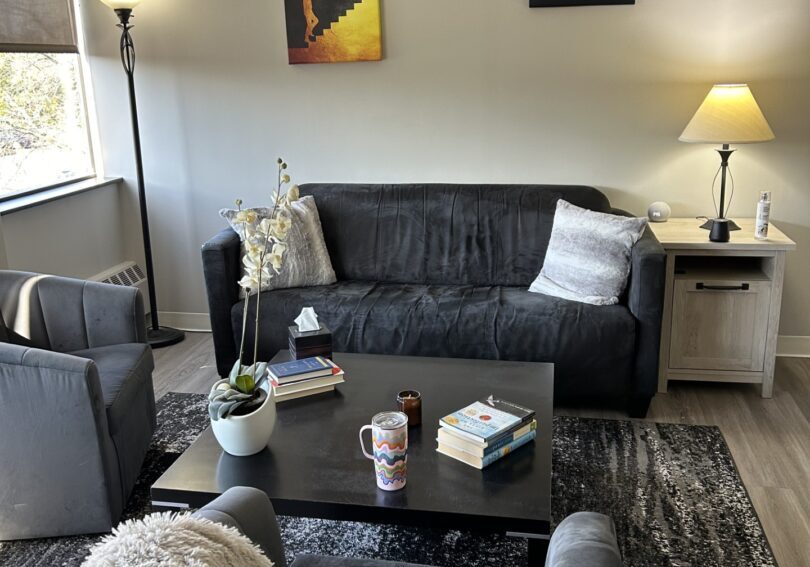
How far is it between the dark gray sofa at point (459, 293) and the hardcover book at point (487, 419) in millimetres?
964

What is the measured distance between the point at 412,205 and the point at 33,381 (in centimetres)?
198

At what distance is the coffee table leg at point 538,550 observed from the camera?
1.79 m

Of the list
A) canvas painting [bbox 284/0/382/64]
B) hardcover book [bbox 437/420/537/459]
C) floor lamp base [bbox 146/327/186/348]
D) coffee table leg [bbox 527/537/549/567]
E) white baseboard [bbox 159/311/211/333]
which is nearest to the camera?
coffee table leg [bbox 527/537/549/567]

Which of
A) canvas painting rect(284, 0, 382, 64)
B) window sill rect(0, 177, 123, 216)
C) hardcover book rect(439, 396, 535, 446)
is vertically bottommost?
hardcover book rect(439, 396, 535, 446)

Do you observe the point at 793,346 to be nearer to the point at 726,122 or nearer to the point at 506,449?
the point at 726,122

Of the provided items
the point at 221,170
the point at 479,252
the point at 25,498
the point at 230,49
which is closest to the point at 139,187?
the point at 221,170

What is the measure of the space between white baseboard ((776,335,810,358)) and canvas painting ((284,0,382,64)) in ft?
7.92

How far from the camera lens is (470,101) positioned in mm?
3787

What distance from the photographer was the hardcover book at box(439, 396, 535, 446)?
2.01m

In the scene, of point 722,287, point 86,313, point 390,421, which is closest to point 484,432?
point 390,421

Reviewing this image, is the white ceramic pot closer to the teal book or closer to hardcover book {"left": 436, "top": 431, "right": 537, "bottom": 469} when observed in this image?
hardcover book {"left": 436, "top": 431, "right": 537, "bottom": 469}

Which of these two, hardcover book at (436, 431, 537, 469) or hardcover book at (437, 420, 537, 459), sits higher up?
hardcover book at (437, 420, 537, 459)

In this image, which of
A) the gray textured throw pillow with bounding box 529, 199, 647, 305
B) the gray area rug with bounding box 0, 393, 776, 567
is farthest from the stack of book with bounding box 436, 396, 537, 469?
the gray textured throw pillow with bounding box 529, 199, 647, 305

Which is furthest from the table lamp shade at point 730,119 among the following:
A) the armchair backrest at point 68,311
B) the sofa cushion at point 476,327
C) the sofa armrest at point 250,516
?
the sofa armrest at point 250,516
